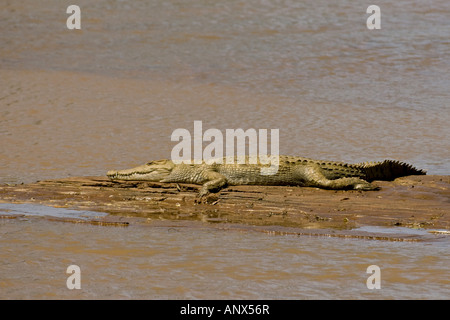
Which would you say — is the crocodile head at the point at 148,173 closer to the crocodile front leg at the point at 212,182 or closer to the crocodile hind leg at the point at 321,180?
the crocodile front leg at the point at 212,182

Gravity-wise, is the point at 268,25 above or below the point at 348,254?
above

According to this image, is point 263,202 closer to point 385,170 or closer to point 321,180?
point 321,180

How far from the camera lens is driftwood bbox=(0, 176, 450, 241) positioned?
25.4 feet

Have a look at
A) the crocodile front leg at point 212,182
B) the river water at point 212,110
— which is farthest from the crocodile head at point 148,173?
the river water at point 212,110

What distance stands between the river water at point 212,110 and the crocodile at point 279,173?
115 centimetres

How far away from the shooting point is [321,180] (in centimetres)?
901

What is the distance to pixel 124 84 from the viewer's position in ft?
54.7

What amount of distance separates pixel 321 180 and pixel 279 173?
495 millimetres

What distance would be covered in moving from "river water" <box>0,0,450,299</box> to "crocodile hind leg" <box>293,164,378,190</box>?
1778mm

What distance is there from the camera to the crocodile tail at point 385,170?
9.34 metres

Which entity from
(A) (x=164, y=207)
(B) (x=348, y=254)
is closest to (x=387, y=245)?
(B) (x=348, y=254)

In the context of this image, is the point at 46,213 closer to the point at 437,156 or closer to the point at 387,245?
the point at 387,245

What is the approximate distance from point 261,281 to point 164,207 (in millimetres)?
2588

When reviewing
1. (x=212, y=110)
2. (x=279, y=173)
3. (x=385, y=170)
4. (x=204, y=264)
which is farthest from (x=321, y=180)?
(x=212, y=110)
